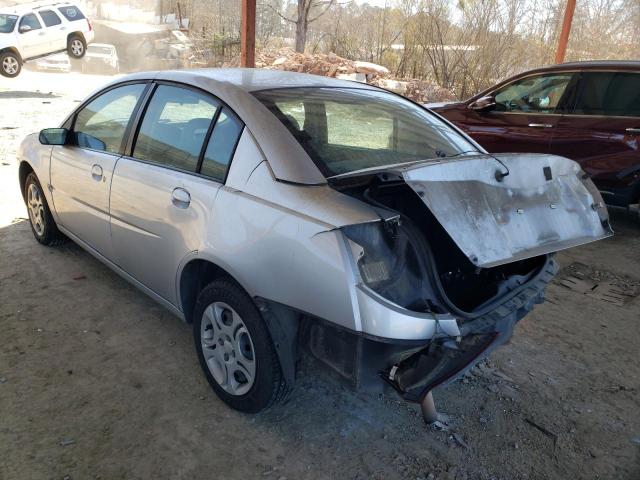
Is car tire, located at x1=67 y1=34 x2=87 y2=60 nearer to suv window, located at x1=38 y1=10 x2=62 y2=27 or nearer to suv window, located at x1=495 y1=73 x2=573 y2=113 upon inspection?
suv window, located at x1=38 y1=10 x2=62 y2=27

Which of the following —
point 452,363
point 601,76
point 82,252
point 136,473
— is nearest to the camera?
point 452,363

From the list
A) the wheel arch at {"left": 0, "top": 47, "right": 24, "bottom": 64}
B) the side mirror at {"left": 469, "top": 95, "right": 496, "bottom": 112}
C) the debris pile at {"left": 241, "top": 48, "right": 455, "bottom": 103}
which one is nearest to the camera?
the side mirror at {"left": 469, "top": 95, "right": 496, "bottom": 112}

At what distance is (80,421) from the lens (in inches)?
97.7

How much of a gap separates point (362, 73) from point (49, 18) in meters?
10.4

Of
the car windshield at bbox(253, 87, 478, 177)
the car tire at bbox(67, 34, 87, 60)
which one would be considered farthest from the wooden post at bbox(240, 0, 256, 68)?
the car tire at bbox(67, 34, 87, 60)

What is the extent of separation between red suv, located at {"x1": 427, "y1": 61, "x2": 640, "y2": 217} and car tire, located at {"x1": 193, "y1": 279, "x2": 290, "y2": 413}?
4.77 m

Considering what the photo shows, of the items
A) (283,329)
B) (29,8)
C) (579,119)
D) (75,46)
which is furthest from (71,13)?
(283,329)

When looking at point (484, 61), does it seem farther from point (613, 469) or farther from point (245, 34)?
point (613, 469)

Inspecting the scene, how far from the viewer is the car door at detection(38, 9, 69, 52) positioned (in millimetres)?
16766

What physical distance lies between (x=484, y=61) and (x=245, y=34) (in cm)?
1118

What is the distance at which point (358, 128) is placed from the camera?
323 centimetres

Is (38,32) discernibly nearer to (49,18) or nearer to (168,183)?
(49,18)

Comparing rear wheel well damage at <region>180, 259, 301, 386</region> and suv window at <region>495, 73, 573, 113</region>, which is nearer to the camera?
rear wheel well damage at <region>180, 259, 301, 386</region>

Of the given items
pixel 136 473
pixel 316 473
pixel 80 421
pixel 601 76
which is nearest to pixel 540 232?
pixel 316 473
